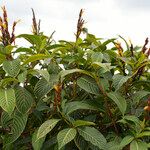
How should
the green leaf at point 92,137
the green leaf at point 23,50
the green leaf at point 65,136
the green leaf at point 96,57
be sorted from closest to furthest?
the green leaf at point 65,136, the green leaf at point 92,137, the green leaf at point 96,57, the green leaf at point 23,50

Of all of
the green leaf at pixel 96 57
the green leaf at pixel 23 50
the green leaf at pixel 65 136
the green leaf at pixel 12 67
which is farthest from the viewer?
the green leaf at pixel 23 50

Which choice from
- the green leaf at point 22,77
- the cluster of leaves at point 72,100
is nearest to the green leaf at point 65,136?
the cluster of leaves at point 72,100

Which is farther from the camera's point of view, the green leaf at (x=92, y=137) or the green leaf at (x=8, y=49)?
the green leaf at (x=8, y=49)

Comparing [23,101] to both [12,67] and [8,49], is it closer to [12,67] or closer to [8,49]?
[12,67]

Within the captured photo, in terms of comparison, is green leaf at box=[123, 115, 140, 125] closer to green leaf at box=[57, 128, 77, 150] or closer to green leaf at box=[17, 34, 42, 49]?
green leaf at box=[57, 128, 77, 150]

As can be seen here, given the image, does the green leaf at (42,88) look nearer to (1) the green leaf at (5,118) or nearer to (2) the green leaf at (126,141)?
(1) the green leaf at (5,118)

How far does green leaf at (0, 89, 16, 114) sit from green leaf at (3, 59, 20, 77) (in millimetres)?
112

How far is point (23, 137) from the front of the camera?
2641mm

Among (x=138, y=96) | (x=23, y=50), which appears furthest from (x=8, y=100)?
(x=138, y=96)

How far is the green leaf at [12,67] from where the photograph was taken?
2400mm

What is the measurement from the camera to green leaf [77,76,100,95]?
2.44 metres

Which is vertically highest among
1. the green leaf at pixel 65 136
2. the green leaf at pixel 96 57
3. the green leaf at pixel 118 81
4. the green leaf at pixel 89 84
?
the green leaf at pixel 96 57

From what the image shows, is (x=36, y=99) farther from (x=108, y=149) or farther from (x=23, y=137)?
(x=108, y=149)

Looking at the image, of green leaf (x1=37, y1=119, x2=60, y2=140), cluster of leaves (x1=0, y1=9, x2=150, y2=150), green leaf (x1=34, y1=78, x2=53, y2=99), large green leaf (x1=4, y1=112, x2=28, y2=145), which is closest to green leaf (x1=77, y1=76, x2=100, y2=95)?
cluster of leaves (x1=0, y1=9, x2=150, y2=150)
